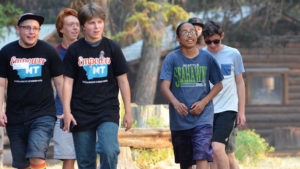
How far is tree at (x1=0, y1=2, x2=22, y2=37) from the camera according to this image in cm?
1617

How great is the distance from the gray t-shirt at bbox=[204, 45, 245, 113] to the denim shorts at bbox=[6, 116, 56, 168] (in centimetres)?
210

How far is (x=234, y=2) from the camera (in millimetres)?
19438

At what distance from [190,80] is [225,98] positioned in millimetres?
980

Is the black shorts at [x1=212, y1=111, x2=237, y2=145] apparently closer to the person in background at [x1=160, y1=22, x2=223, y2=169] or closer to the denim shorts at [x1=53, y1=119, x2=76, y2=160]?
the person in background at [x1=160, y1=22, x2=223, y2=169]

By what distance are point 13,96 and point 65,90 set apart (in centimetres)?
73

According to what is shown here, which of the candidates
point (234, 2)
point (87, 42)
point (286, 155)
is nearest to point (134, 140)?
point (87, 42)

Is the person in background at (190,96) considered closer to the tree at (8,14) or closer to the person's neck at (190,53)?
the person's neck at (190,53)

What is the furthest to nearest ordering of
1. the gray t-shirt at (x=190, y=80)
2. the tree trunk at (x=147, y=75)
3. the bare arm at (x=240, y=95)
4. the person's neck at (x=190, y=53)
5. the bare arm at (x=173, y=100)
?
the tree trunk at (x=147, y=75) < the bare arm at (x=240, y=95) < the person's neck at (x=190, y=53) < the gray t-shirt at (x=190, y=80) < the bare arm at (x=173, y=100)

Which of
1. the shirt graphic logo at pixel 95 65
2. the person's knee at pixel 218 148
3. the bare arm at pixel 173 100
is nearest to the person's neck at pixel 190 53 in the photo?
the bare arm at pixel 173 100

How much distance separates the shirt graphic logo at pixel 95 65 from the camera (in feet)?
17.3

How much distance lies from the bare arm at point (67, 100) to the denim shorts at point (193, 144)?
1334 millimetres

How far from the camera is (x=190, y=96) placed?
5.92 m

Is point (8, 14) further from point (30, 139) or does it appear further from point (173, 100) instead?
point (173, 100)

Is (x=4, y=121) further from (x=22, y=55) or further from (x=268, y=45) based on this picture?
(x=268, y=45)
